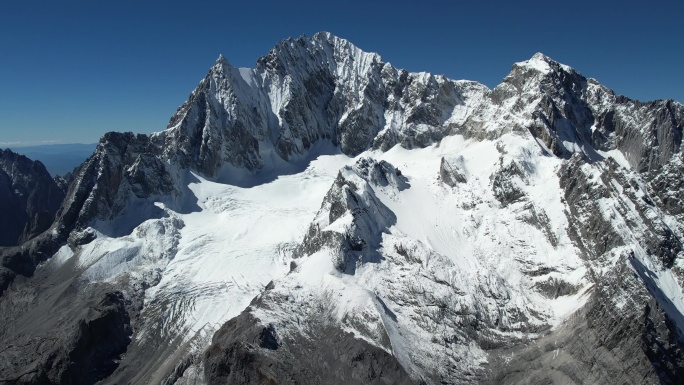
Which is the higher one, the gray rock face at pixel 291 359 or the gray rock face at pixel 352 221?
the gray rock face at pixel 352 221

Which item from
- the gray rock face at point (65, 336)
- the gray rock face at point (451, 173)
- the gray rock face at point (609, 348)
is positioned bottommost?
the gray rock face at point (65, 336)

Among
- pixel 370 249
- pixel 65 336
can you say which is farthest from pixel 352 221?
pixel 65 336

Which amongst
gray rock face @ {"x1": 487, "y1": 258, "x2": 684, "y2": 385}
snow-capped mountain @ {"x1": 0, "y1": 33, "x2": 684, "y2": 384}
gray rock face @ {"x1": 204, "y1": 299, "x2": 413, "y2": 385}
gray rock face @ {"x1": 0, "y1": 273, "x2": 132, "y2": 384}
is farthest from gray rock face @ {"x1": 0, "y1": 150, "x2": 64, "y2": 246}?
gray rock face @ {"x1": 487, "y1": 258, "x2": 684, "y2": 385}

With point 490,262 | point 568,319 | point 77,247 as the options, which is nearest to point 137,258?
point 77,247

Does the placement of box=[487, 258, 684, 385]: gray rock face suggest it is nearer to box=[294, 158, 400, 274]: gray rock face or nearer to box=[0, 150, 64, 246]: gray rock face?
box=[294, 158, 400, 274]: gray rock face

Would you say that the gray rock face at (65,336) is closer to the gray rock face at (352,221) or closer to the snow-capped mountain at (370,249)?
the snow-capped mountain at (370,249)

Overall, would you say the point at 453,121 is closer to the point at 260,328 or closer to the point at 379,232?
the point at 379,232

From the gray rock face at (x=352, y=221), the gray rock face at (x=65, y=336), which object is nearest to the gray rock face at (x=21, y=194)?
the gray rock face at (x=65, y=336)

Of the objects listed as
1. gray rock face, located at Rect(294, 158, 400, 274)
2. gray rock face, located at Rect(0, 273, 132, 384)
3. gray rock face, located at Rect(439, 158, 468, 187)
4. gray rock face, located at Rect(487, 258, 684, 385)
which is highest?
gray rock face, located at Rect(439, 158, 468, 187)
